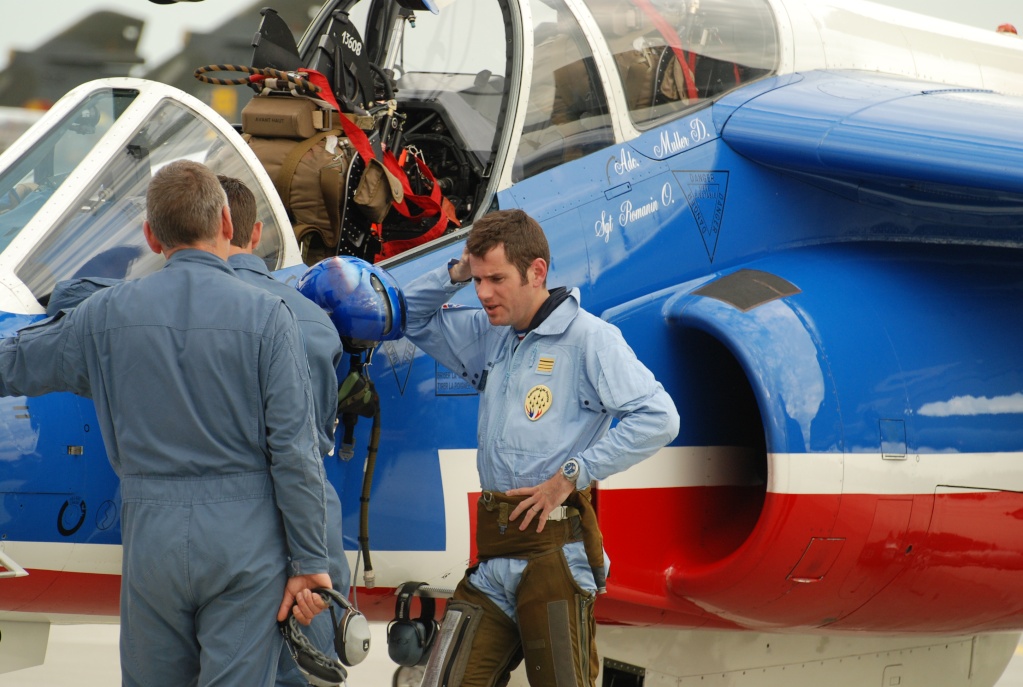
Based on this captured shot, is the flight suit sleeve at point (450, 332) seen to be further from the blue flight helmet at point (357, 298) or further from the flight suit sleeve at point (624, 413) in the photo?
the flight suit sleeve at point (624, 413)

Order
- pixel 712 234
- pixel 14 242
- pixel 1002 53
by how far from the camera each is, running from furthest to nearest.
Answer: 1. pixel 1002 53
2. pixel 712 234
3. pixel 14 242

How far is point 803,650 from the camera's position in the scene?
5.00 meters

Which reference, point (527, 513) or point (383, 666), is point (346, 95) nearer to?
point (527, 513)

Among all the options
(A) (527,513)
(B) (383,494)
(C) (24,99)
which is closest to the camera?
(A) (527,513)

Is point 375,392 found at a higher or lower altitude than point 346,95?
lower

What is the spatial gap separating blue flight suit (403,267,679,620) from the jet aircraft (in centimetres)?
55

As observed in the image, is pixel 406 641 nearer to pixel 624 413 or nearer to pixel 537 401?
pixel 537 401

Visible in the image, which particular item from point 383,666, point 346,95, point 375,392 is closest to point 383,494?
point 375,392

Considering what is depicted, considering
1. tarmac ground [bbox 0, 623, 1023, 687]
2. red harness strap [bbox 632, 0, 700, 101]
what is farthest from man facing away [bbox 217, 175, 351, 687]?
tarmac ground [bbox 0, 623, 1023, 687]

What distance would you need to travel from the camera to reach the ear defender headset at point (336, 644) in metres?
2.72

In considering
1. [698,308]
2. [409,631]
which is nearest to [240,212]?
[409,631]

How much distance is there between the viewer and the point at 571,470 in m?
3.00

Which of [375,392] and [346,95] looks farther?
[346,95]

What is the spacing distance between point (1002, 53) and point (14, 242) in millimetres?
4890
